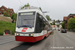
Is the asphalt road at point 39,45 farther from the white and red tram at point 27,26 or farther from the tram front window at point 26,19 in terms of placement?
the tram front window at point 26,19

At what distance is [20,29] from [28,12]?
161 cm

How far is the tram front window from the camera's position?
23.3 ft

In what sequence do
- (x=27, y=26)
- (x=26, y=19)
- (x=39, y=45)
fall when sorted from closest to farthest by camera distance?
(x=27, y=26)
(x=26, y=19)
(x=39, y=45)

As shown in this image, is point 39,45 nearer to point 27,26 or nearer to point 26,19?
A: point 27,26

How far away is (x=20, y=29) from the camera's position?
7008 millimetres

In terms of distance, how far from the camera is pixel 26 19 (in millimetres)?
7199

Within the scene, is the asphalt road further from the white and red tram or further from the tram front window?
the tram front window

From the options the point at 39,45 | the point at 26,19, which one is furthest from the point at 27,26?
the point at 39,45

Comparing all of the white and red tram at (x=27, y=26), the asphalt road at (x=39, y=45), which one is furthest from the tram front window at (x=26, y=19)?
the asphalt road at (x=39, y=45)

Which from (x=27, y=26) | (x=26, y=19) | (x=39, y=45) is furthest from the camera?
(x=39, y=45)

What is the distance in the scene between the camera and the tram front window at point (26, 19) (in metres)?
7.09

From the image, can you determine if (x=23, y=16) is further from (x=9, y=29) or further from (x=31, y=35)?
(x=9, y=29)

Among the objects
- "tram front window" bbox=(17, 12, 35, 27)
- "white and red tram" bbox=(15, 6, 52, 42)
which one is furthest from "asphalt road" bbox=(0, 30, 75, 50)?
"tram front window" bbox=(17, 12, 35, 27)

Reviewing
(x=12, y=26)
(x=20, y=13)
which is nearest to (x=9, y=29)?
(x=12, y=26)
